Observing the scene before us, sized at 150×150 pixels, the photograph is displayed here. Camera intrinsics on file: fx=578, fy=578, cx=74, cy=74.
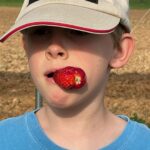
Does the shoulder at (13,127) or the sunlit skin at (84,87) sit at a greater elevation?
the sunlit skin at (84,87)

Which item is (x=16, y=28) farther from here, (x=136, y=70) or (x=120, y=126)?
(x=136, y=70)

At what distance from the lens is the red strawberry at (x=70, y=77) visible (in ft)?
5.24

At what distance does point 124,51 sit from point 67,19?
1.10 ft

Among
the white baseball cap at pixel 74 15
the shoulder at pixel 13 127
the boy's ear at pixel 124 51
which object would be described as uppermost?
the white baseball cap at pixel 74 15

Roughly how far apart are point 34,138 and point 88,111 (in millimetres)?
192

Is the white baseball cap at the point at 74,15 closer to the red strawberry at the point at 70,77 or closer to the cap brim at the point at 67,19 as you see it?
the cap brim at the point at 67,19

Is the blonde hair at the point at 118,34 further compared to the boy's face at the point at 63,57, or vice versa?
the blonde hair at the point at 118,34

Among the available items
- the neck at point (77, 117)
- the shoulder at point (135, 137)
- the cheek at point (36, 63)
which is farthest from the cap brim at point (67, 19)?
the shoulder at point (135, 137)

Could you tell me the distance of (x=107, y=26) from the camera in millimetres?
1646

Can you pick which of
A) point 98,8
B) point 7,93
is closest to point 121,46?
point 98,8

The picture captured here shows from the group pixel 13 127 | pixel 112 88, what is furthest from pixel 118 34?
pixel 112 88

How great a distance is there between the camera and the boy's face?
5.35ft

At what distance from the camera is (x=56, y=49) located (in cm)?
163

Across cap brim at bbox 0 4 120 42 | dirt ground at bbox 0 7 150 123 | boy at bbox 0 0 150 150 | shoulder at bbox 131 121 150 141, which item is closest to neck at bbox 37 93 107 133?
boy at bbox 0 0 150 150
